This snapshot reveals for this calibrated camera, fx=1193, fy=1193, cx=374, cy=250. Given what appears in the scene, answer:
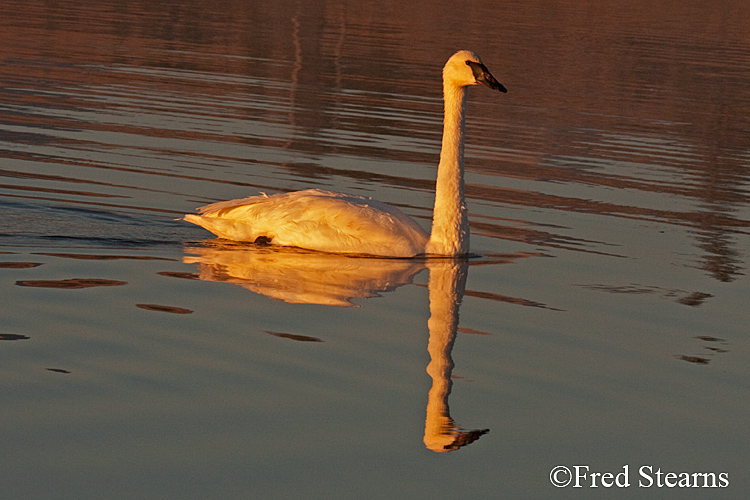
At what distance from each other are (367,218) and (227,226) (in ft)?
4.53

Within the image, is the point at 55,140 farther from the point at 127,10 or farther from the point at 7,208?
the point at 127,10

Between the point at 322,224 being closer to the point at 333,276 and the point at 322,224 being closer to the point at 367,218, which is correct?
the point at 367,218

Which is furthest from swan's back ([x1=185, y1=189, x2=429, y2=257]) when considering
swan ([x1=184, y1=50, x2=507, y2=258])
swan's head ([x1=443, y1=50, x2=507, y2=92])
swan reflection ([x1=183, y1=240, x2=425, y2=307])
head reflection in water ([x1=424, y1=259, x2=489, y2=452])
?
swan's head ([x1=443, y1=50, x2=507, y2=92])

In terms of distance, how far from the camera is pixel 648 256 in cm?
1152

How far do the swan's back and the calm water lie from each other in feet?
0.65

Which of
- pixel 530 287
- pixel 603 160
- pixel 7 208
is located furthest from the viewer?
pixel 603 160

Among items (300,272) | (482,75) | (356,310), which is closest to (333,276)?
(300,272)

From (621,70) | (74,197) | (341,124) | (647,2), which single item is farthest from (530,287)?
(647,2)

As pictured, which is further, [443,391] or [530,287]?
[530,287]

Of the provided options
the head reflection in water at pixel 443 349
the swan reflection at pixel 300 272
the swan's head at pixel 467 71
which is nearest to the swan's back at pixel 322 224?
the swan reflection at pixel 300 272

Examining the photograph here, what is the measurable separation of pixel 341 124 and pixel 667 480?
14.4m

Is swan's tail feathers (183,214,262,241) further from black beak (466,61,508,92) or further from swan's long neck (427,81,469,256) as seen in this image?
black beak (466,61,508,92)

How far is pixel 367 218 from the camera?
10477mm

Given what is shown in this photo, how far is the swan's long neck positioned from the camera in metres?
10.9
